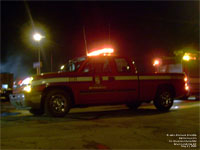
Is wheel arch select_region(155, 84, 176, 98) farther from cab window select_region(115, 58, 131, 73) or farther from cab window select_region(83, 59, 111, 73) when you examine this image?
cab window select_region(83, 59, 111, 73)

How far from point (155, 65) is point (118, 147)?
11.9 metres

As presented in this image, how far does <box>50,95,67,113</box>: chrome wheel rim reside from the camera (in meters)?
7.15

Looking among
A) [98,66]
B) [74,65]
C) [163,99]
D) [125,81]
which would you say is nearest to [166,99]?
[163,99]

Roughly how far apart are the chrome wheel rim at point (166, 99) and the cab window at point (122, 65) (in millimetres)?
1590

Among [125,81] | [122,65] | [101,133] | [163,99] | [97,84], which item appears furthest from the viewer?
[163,99]

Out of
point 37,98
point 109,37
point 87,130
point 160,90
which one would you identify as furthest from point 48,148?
point 109,37

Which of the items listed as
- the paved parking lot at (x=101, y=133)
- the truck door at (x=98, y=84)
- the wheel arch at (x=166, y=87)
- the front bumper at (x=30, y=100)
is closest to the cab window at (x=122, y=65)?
the truck door at (x=98, y=84)

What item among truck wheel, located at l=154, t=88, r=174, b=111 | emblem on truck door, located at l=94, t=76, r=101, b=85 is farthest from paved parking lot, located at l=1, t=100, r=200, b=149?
truck wheel, located at l=154, t=88, r=174, b=111

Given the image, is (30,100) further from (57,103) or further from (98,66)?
(98,66)

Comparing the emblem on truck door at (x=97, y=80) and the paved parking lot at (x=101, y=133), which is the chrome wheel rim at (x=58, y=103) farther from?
the emblem on truck door at (x=97, y=80)

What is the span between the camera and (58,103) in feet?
23.6

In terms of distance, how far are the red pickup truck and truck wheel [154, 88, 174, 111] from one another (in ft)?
0.53

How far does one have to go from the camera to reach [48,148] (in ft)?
13.9

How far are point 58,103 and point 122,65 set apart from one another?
228cm
